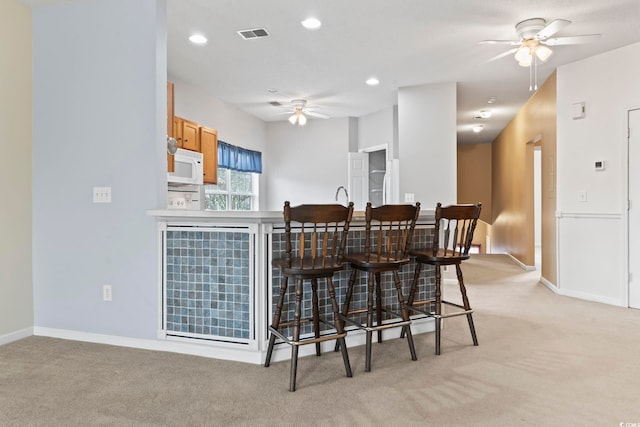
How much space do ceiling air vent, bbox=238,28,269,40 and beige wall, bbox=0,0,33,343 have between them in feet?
5.67

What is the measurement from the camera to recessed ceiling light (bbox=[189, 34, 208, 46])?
4223 mm

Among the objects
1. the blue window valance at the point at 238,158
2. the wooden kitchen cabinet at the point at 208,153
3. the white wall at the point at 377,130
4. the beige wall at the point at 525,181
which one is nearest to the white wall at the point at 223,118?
the blue window valance at the point at 238,158

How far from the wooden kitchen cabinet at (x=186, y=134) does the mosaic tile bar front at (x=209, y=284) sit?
224 cm

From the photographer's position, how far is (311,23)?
3893mm

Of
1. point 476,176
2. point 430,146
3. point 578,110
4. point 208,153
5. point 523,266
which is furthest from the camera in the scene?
point 476,176

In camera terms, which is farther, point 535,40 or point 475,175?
point 475,175

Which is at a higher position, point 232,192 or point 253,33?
point 253,33

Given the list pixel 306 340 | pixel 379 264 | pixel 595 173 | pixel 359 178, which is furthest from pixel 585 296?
pixel 359 178

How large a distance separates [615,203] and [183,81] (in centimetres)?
537

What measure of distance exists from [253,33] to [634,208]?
4.15 meters

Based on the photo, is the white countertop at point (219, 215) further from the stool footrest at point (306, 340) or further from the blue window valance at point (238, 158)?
the blue window valance at point (238, 158)

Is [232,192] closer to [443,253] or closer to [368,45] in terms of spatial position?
[368,45]

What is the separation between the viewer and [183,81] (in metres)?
5.86

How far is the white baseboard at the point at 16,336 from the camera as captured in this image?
3137 millimetres
